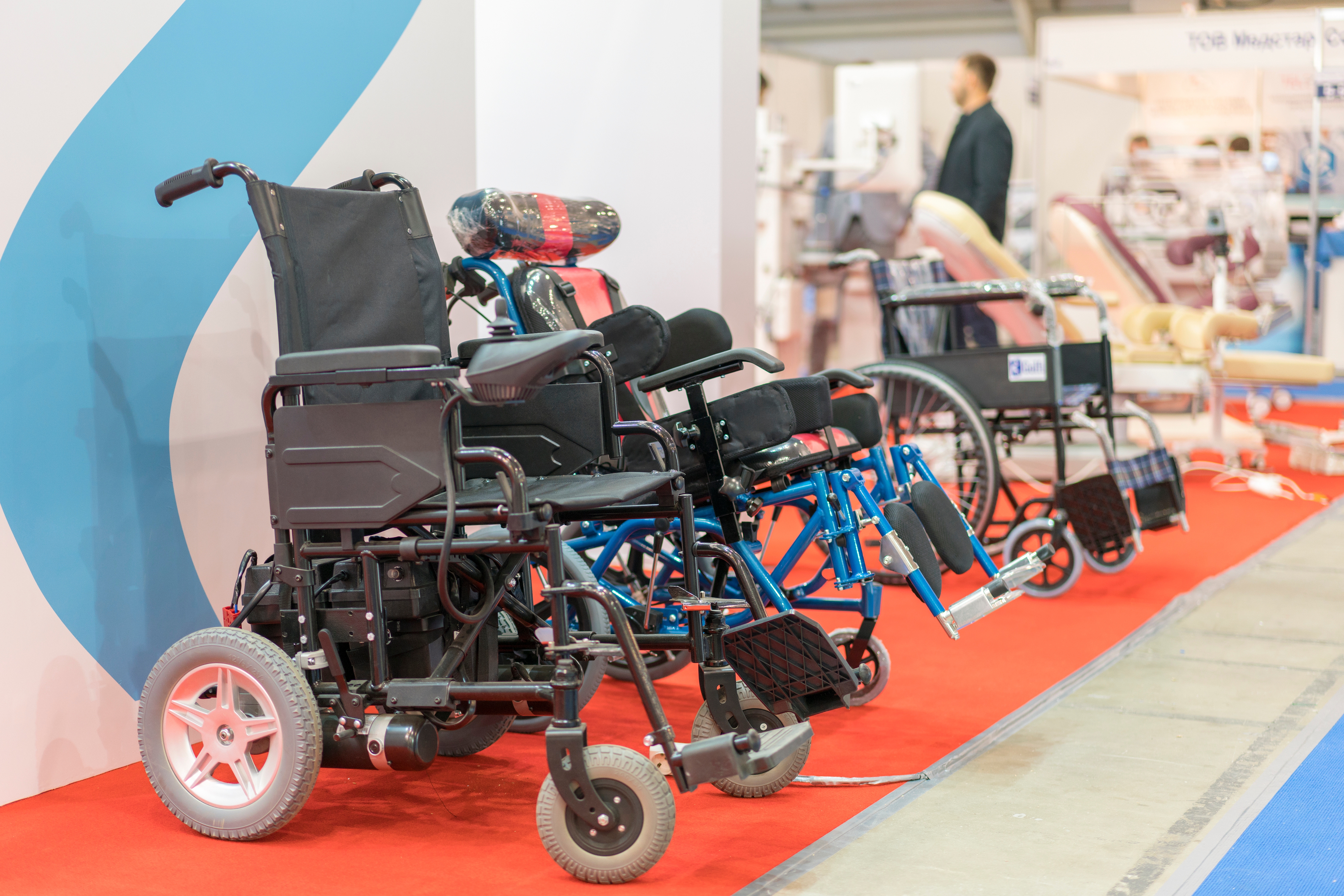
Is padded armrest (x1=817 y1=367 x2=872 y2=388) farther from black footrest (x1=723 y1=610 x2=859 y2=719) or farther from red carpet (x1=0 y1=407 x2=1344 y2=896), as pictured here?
black footrest (x1=723 y1=610 x2=859 y2=719)

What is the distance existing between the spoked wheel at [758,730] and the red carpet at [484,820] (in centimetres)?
3

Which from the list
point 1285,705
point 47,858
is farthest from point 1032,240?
point 47,858

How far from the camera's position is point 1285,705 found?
3.12 metres

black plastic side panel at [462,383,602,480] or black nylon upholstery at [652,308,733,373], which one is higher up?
black nylon upholstery at [652,308,733,373]

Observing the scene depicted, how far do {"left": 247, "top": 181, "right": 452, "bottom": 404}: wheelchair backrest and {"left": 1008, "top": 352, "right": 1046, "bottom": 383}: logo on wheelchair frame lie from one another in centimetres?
223

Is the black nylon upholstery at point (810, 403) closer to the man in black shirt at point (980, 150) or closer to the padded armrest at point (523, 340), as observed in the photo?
the padded armrest at point (523, 340)

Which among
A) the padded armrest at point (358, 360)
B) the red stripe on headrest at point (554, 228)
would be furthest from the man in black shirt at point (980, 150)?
the padded armrest at point (358, 360)

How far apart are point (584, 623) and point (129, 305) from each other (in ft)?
3.66

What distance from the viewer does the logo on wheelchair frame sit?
442 cm

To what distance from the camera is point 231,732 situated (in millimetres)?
2334

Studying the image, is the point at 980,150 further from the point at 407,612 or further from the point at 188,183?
the point at 407,612

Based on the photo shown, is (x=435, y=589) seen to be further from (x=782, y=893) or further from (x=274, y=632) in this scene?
(x=782, y=893)

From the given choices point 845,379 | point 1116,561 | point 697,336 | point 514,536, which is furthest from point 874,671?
point 1116,561

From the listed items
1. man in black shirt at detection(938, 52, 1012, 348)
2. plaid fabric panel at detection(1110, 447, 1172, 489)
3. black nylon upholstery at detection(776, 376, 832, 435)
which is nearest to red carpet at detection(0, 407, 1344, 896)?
black nylon upholstery at detection(776, 376, 832, 435)
